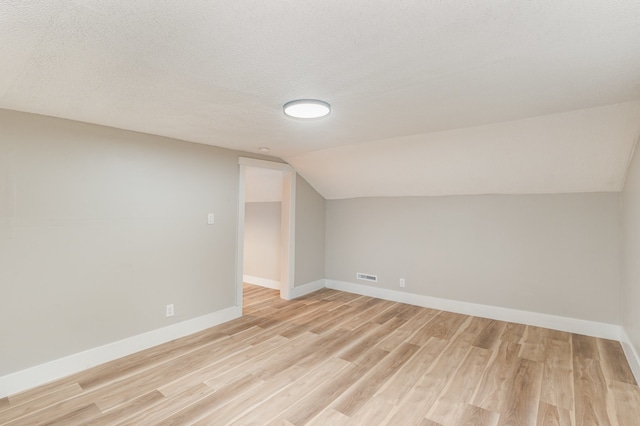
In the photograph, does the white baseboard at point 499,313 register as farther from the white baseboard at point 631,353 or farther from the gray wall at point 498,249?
the white baseboard at point 631,353

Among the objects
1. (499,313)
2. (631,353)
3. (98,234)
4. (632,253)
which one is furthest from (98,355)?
(632,253)

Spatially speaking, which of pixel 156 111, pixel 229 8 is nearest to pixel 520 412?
pixel 229 8

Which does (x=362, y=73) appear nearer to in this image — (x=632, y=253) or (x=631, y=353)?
(x=632, y=253)

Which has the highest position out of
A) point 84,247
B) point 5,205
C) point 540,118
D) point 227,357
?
point 540,118

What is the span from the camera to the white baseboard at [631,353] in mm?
2285

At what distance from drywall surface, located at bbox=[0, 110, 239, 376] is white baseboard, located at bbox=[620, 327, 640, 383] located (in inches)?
148

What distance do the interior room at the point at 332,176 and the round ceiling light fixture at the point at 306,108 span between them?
0.03 meters

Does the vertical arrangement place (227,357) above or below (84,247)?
below

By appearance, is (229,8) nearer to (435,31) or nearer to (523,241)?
(435,31)

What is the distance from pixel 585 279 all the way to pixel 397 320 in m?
1.98

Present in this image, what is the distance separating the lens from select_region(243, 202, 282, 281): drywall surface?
5102 millimetres

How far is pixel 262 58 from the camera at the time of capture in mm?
1520

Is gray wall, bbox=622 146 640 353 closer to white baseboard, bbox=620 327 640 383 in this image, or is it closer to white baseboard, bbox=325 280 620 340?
white baseboard, bbox=620 327 640 383

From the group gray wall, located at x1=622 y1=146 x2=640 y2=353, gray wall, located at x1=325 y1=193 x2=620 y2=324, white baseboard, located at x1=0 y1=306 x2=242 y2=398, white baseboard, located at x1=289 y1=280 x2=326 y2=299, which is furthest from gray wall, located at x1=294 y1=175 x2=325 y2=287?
gray wall, located at x1=622 y1=146 x2=640 y2=353
